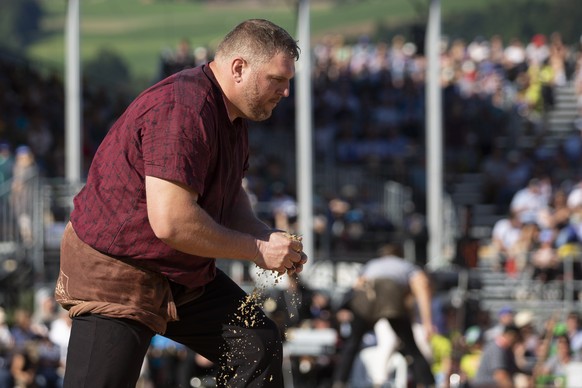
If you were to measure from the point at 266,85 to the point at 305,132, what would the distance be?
1438cm

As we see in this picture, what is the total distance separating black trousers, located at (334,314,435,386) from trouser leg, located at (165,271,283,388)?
6.77 m

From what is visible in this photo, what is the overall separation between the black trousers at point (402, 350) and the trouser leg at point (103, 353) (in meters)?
7.12

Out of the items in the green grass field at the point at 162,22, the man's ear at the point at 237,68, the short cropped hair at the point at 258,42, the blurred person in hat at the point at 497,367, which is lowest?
the blurred person in hat at the point at 497,367

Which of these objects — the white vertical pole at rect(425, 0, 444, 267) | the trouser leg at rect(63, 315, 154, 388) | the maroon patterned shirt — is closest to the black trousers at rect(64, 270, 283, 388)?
the trouser leg at rect(63, 315, 154, 388)

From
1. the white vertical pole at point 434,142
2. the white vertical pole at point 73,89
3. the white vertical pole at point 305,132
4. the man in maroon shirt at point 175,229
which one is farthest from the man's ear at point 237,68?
the white vertical pole at point 434,142

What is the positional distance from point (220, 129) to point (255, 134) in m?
18.6

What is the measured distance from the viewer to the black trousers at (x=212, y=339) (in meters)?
4.98

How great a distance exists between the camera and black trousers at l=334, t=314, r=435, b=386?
11914 millimetres

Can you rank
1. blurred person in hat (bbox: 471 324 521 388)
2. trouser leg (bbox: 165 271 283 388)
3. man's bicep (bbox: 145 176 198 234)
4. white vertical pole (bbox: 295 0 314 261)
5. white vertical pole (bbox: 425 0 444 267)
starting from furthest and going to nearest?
white vertical pole (bbox: 425 0 444 267)
white vertical pole (bbox: 295 0 314 261)
blurred person in hat (bbox: 471 324 521 388)
trouser leg (bbox: 165 271 283 388)
man's bicep (bbox: 145 176 198 234)

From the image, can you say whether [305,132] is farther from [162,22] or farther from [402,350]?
[162,22]

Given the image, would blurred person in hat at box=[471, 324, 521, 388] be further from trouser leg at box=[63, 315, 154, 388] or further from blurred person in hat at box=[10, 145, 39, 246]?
trouser leg at box=[63, 315, 154, 388]

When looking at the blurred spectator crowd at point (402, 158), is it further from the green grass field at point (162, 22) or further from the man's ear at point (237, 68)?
the man's ear at point (237, 68)

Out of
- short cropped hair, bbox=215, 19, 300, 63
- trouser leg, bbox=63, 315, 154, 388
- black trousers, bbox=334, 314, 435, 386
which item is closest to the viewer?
short cropped hair, bbox=215, 19, 300, 63

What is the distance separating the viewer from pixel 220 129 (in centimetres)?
489
